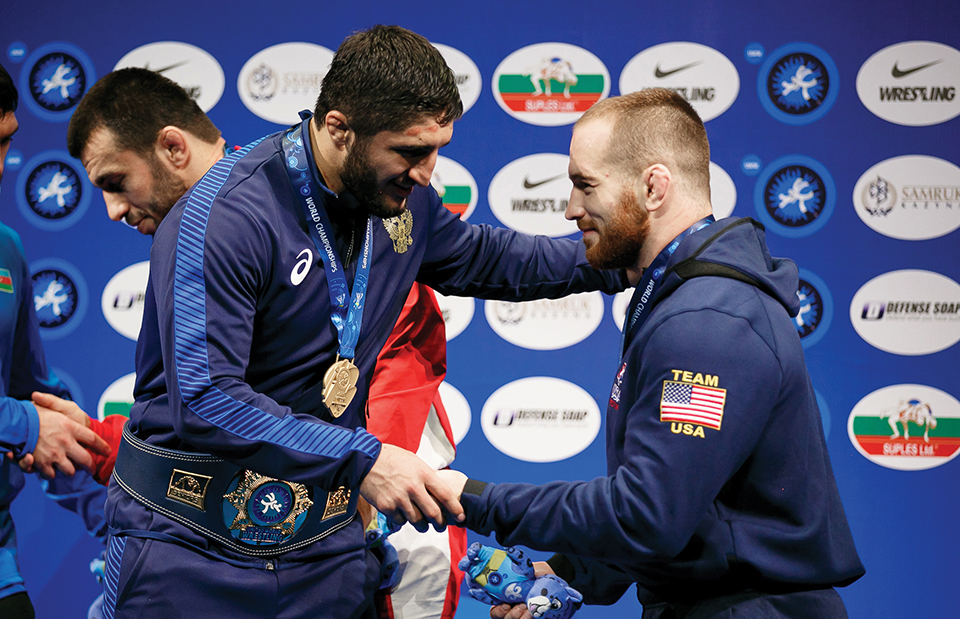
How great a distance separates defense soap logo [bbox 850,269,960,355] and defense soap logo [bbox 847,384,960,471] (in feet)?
0.64

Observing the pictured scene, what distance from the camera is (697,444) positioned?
4.61ft

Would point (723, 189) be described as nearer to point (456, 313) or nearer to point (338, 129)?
point (456, 313)

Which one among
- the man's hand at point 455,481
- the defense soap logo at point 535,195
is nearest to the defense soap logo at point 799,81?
the defense soap logo at point 535,195

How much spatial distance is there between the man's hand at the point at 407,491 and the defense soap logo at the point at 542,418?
5.86 feet

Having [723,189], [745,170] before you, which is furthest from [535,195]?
[745,170]

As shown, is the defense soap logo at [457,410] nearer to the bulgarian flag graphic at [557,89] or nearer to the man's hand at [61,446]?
the bulgarian flag graphic at [557,89]

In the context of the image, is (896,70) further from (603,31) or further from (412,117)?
(412,117)

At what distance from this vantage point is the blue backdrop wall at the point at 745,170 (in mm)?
3361

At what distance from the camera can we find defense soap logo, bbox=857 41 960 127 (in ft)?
11.0

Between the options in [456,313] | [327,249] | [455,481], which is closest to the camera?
[455,481]

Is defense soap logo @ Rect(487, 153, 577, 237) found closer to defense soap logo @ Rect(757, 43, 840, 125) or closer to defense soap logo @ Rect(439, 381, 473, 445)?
defense soap logo @ Rect(439, 381, 473, 445)

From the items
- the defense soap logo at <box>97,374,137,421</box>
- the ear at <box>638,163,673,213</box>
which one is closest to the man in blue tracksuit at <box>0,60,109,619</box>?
the defense soap logo at <box>97,374,137,421</box>

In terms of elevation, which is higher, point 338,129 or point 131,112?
point 131,112

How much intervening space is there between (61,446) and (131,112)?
1.02m
